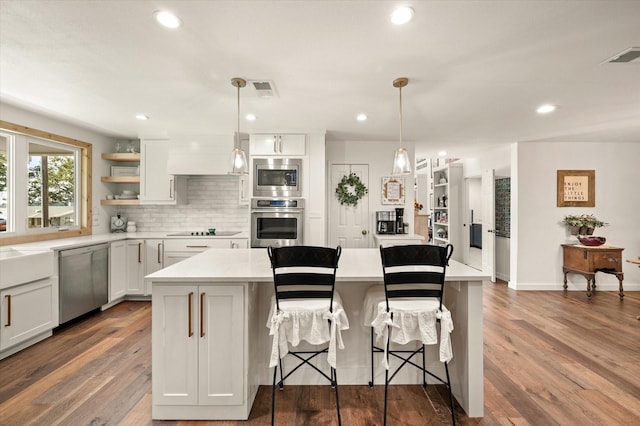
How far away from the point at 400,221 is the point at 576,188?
2.81 metres

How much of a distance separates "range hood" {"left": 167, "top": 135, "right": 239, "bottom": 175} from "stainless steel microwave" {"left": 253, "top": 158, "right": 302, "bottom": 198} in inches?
23.6

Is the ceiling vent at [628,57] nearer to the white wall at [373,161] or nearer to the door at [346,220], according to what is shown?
the white wall at [373,161]

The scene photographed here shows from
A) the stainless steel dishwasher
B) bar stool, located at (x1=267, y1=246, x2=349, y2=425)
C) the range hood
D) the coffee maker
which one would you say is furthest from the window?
the coffee maker

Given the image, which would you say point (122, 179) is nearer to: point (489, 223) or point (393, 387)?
point (393, 387)

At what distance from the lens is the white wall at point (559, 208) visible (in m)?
4.92

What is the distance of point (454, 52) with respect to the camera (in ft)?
6.90

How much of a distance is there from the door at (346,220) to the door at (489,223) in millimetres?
2333

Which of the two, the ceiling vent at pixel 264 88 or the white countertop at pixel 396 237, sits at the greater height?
the ceiling vent at pixel 264 88

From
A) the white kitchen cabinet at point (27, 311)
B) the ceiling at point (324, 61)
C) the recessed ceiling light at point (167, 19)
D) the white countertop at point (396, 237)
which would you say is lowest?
the white kitchen cabinet at point (27, 311)

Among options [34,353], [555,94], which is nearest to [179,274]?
[34,353]

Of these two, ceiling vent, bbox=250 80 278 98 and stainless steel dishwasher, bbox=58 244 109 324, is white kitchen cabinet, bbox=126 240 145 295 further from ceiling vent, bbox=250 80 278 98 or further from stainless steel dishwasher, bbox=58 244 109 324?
ceiling vent, bbox=250 80 278 98

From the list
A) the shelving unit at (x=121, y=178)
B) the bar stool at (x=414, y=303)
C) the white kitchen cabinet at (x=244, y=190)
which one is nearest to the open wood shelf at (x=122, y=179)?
the shelving unit at (x=121, y=178)

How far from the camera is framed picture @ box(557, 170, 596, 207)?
4918 millimetres

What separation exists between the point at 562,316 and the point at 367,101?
134 inches
